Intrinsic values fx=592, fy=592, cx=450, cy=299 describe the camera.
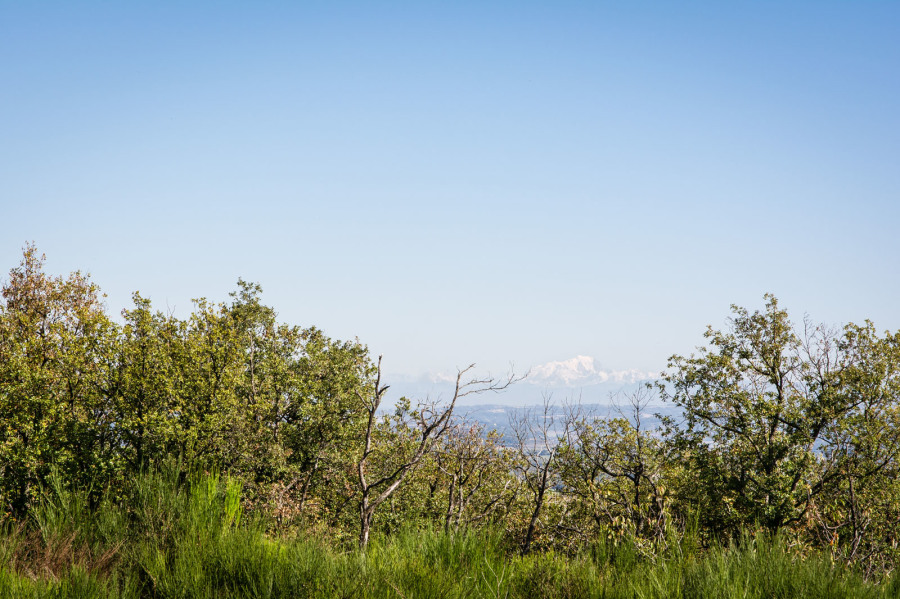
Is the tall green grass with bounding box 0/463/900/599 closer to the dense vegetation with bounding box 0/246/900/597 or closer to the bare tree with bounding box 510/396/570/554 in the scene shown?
the dense vegetation with bounding box 0/246/900/597

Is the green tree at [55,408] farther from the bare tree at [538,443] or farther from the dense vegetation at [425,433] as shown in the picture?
the bare tree at [538,443]

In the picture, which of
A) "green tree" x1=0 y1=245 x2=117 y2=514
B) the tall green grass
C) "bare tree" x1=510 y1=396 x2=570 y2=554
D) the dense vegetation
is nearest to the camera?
the tall green grass

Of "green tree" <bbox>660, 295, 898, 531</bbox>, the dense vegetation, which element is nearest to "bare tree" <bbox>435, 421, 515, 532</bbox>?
the dense vegetation

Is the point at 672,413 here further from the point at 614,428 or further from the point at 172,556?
the point at 172,556

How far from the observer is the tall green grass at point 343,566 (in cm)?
381

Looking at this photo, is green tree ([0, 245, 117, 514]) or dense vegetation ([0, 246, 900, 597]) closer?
dense vegetation ([0, 246, 900, 597])

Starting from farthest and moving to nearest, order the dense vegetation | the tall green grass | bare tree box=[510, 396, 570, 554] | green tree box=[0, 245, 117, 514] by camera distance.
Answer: green tree box=[0, 245, 117, 514], the dense vegetation, bare tree box=[510, 396, 570, 554], the tall green grass

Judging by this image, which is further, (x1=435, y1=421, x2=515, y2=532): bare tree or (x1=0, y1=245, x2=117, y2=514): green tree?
(x1=0, y1=245, x2=117, y2=514): green tree

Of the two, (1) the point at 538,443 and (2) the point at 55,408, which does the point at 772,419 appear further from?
(2) the point at 55,408

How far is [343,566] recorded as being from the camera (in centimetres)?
418

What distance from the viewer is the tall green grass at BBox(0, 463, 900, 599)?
→ 3.81m

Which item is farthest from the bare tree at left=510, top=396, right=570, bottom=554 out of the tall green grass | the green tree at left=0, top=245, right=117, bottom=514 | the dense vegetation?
the green tree at left=0, top=245, right=117, bottom=514

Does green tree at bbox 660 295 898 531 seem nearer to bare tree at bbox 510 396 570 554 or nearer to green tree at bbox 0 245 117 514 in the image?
bare tree at bbox 510 396 570 554

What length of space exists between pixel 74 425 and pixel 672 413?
23980mm
